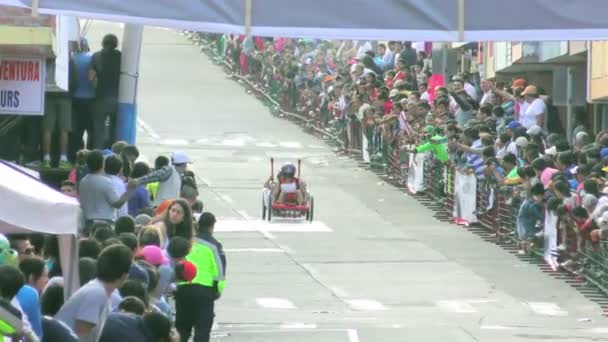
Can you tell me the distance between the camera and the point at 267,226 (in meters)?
34.6

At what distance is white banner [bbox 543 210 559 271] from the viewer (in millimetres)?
28234

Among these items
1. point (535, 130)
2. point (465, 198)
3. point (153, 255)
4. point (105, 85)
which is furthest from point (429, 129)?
point (153, 255)

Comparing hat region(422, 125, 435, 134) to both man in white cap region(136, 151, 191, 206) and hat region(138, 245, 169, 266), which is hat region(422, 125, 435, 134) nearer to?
man in white cap region(136, 151, 191, 206)

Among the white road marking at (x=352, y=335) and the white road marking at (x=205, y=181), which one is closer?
the white road marking at (x=352, y=335)

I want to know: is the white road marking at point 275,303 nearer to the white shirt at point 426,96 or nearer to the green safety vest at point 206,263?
the green safety vest at point 206,263

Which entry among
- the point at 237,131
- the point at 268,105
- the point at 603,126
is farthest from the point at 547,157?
the point at 268,105

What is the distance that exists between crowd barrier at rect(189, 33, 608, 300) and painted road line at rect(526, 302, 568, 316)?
2.91 ft

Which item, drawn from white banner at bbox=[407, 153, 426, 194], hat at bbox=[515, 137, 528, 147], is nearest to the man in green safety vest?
hat at bbox=[515, 137, 528, 147]

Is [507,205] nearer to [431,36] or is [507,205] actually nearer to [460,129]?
[460,129]

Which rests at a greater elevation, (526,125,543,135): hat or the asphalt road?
(526,125,543,135): hat

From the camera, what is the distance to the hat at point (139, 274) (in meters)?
14.4

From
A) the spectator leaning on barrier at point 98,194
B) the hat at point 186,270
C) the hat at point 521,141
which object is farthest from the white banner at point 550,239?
the hat at point 186,270

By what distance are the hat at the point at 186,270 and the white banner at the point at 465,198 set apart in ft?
53.1

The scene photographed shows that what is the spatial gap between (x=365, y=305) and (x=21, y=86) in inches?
256
